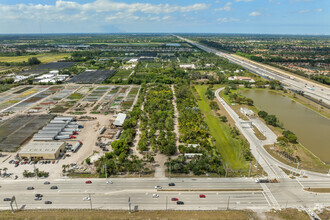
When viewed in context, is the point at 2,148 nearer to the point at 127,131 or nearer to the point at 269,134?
the point at 127,131

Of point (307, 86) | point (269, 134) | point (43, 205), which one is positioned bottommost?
point (43, 205)

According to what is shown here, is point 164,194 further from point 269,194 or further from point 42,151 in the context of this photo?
point 42,151

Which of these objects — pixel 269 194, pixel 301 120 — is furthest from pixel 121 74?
pixel 269 194

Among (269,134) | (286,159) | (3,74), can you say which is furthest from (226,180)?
(3,74)

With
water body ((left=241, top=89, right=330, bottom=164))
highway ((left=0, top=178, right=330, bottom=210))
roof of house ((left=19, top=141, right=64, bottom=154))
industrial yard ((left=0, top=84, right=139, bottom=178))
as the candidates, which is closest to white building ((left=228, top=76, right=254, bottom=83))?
water body ((left=241, top=89, right=330, bottom=164))

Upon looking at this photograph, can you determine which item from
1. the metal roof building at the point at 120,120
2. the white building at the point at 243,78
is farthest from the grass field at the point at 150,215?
the white building at the point at 243,78

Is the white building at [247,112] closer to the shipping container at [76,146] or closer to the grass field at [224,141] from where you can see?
the grass field at [224,141]

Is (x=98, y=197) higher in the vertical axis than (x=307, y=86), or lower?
lower
